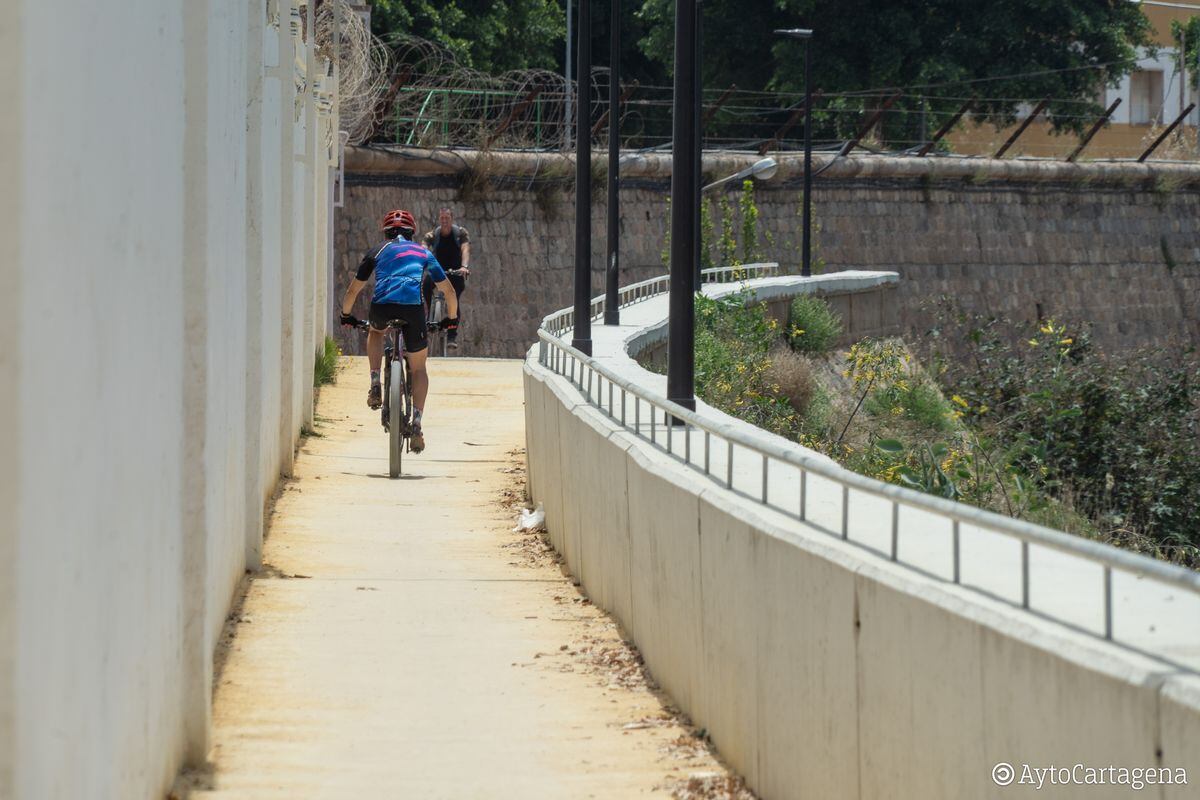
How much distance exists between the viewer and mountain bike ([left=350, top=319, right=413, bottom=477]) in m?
11.6

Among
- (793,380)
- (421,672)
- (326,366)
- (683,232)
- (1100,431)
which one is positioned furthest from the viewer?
(793,380)

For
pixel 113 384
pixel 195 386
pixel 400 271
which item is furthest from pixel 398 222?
pixel 113 384

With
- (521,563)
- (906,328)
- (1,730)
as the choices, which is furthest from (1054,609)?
(906,328)

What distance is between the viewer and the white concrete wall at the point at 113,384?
3047 millimetres

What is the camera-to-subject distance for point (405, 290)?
11797 mm

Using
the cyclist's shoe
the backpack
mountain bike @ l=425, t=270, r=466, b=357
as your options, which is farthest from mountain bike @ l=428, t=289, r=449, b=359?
the cyclist's shoe

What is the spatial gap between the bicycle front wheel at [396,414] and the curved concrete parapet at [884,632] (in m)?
4.21

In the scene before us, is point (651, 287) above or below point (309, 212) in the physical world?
below

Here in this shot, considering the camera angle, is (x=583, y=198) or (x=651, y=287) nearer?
(x=583, y=198)

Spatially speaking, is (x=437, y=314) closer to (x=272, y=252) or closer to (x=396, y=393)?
(x=396, y=393)

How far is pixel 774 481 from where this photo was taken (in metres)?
5.79

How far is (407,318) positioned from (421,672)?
511 cm

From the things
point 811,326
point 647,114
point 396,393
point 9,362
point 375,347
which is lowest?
point 396,393

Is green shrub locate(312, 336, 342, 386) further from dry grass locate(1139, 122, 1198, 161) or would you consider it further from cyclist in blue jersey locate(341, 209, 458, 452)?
dry grass locate(1139, 122, 1198, 161)
